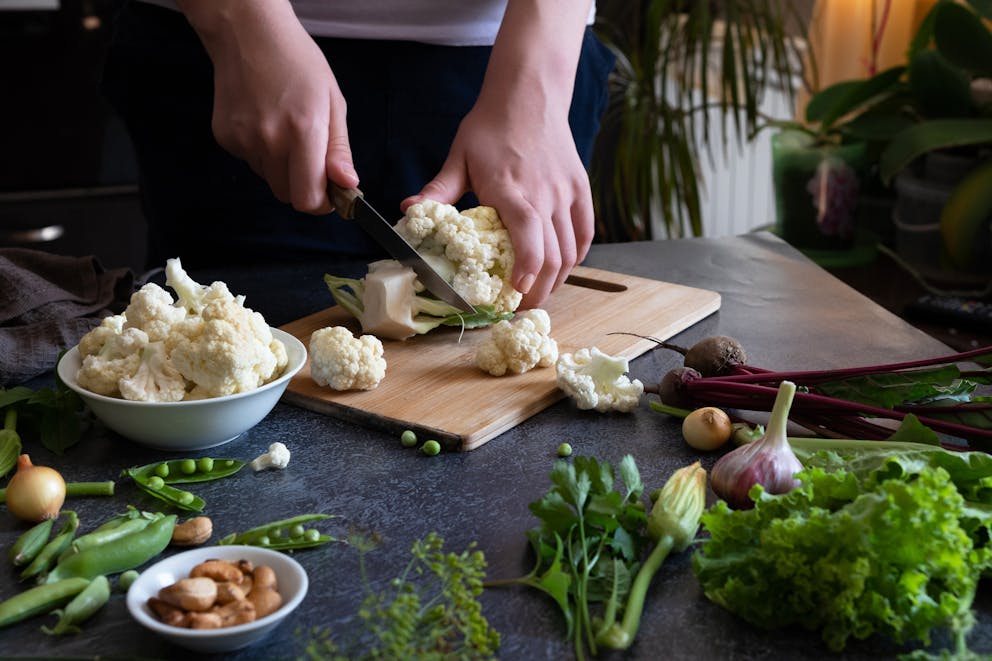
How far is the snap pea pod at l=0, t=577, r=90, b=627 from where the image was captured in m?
0.88

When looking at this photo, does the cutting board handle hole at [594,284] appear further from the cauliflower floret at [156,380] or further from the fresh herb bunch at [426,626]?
the fresh herb bunch at [426,626]

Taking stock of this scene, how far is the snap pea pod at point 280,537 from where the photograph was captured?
3.28ft

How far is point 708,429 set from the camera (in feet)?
3.95

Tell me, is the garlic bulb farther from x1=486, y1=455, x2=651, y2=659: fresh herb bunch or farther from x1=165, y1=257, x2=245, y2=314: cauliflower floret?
x1=165, y1=257, x2=245, y2=314: cauliflower floret

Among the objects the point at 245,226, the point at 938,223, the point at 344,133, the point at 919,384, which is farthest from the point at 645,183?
the point at 919,384

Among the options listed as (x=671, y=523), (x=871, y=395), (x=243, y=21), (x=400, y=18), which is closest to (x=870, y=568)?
(x=671, y=523)

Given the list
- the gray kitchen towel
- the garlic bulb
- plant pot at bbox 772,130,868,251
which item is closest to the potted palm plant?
plant pot at bbox 772,130,868,251

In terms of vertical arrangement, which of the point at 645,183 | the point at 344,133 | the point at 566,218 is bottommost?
the point at 645,183

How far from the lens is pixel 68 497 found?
3.66 ft

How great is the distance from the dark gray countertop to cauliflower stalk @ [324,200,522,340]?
0.64 ft

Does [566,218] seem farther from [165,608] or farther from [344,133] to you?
[165,608]

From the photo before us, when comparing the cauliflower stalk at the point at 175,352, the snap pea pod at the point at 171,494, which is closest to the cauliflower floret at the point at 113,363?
the cauliflower stalk at the point at 175,352

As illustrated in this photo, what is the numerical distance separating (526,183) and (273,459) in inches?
25.5

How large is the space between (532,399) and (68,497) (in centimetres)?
55
